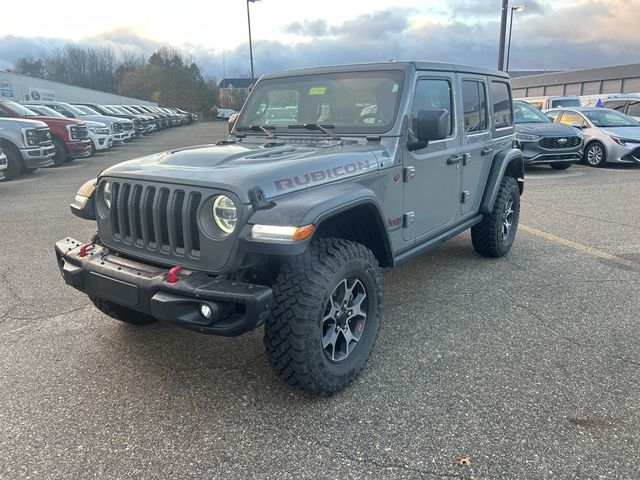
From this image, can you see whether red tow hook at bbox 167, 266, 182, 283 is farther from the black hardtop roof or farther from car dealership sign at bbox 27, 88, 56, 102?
car dealership sign at bbox 27, 88, 56, 102

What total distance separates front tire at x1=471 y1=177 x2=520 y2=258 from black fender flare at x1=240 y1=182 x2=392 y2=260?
7.60 feet

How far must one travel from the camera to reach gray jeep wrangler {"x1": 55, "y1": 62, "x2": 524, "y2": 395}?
250 cm

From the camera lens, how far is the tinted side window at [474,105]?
4.36m

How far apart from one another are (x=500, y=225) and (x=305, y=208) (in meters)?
3.12

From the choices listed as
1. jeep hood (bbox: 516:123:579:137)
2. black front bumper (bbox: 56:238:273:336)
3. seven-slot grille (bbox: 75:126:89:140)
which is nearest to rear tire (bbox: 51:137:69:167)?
seven-slot grille (bbox: 75:126:89:140)

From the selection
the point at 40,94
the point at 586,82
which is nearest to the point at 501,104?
the point at 40,94

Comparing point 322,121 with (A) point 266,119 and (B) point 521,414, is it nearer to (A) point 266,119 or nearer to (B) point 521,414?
(A) point 266,119

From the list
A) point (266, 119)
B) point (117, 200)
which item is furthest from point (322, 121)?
point (117, 200)

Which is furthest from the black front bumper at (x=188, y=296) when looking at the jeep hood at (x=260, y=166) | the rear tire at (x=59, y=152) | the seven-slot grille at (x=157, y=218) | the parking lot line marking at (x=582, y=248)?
the rear tire at (x=59, y=152)

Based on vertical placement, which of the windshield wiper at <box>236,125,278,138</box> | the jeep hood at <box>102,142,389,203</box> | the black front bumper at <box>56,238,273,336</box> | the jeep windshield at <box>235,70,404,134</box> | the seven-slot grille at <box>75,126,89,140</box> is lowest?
the black front bumper at <box>56,238,273,336</box>

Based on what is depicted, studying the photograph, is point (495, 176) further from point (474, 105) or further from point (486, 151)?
point (474, 105)

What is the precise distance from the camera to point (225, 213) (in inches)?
101

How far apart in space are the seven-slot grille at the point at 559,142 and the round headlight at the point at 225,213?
10.3m

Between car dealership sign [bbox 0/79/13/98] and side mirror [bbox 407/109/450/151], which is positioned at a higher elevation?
car dealership sign [bbox 0/79/13/98]
